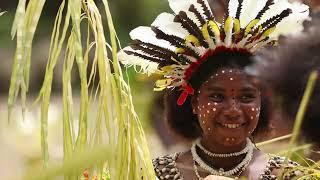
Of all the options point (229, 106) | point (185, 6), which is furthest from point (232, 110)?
point (185, 6)

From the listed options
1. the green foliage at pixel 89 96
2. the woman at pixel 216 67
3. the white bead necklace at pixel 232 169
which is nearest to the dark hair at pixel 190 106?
the woman at pixel 216 67

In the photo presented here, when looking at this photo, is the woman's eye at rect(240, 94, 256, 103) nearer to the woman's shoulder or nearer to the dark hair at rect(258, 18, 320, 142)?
the woman's shoulder

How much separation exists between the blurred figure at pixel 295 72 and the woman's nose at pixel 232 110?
71cm

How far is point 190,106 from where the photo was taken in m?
1.59

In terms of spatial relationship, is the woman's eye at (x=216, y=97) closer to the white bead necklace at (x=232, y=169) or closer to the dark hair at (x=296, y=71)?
the white bead necklace at (x=232, y=169)

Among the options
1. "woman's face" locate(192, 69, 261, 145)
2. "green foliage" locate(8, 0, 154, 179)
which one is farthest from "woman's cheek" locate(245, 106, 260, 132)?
"green foliage" locate(8, 0, 154, 179)

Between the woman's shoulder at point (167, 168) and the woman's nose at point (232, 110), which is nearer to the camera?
the woman's nose at point (232, 110)

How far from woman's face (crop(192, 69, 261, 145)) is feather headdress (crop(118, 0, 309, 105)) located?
0.06 meters

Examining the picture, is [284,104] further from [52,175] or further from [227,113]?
[227,113]

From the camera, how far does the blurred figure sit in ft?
1.84

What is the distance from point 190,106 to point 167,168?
144 millimetres

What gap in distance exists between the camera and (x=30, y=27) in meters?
0.57

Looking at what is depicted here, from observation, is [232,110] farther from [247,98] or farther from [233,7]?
[233,7]

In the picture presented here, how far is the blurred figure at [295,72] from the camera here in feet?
1.84
